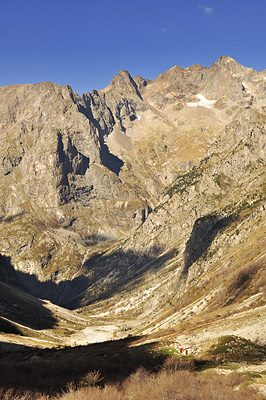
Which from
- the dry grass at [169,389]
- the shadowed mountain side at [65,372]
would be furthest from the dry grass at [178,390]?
the shadowed mountain side at [65,372]

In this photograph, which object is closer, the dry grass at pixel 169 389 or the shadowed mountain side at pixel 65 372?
the dry grass at pixel 169 389

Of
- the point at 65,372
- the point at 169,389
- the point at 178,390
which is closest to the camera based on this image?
the point at 178,390

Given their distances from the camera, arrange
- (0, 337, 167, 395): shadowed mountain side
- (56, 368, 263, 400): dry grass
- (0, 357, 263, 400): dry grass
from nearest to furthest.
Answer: (56, 368, 263, 400): dry grass → (0, 357, 263, 400): dry grass → (0, 337, 167, 395): shadowed mountain side

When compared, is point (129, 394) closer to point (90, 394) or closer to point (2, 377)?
point (90, 394)

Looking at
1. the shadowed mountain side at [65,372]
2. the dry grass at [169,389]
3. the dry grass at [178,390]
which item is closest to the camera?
the dry grass at [178,390]

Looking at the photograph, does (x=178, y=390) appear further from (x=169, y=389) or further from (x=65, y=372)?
(x=65, y=372)

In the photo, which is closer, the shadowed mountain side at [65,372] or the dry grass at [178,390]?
the dry grass at [178,390]

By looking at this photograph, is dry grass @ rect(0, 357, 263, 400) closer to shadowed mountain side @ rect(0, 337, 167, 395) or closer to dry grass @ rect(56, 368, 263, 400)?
dry grass @ rect(56, 368, 263, 400)

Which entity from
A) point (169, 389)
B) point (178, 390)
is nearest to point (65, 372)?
point (169, 389)

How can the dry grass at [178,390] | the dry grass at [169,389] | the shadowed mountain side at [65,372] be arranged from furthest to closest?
the shadowed mountain side at [65,372]
the dry grass at [169,389]
the dry grass at [178,390]

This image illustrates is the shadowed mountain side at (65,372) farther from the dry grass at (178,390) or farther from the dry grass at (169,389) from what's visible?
the dry grass at (178,390)

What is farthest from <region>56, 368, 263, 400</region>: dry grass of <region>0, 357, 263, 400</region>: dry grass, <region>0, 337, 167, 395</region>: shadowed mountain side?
<region>0, 337, 167, 395</region>: shadowed mountain side

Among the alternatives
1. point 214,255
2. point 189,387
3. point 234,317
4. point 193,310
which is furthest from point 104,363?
point 214,255

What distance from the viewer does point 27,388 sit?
1444 inches
